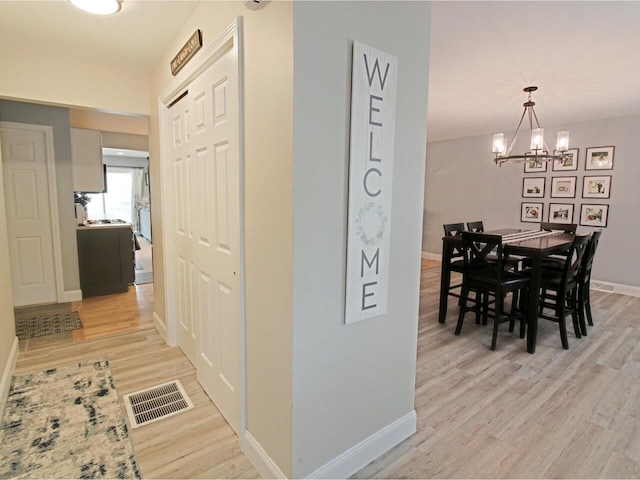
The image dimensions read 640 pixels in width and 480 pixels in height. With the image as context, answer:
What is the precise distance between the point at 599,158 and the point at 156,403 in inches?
237

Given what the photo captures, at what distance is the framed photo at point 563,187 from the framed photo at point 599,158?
0.86ft

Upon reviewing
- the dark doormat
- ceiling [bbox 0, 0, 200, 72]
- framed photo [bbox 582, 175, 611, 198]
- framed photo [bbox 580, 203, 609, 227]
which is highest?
ceiling [bbox 0, 0, 200, 72]

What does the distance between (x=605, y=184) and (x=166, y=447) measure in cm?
592

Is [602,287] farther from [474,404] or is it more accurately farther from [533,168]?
[474,404]

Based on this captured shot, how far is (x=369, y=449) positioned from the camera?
5.49ft

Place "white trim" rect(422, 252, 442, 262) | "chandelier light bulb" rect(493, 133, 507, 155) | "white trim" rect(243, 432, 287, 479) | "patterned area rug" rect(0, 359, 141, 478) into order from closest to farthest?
1. "white trim" rect(243, 432, 287, 479)
2. "patterned area rug" rect(0, 359, 141, 478)
3. "chandelier light bulb" rect(493, 133, 507, 155)
4. "white trim" rect(422, 252, 442, 262)

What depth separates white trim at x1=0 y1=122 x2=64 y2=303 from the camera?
3795 millimetres

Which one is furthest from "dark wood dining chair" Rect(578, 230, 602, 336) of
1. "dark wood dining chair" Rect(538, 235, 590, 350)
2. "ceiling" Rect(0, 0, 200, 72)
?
"ceiling" Rect(0, 0, 200, 72)

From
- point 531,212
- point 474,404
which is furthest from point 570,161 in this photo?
point 474,404

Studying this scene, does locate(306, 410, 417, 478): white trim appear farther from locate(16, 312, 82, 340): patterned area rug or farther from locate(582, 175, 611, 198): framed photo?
locate(582, 175, 611, 198): framed photo

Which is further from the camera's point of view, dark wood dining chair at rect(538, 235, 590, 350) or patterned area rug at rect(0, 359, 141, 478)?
dark wood dining chair at rect(538, 235, 590, 350)

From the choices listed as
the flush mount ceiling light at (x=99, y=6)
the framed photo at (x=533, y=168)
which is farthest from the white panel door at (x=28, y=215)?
the framed photo at (x=533, y=168)

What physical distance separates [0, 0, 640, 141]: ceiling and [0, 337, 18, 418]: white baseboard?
2.29 metres

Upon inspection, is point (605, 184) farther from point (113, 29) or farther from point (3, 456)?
point (3, 456)
